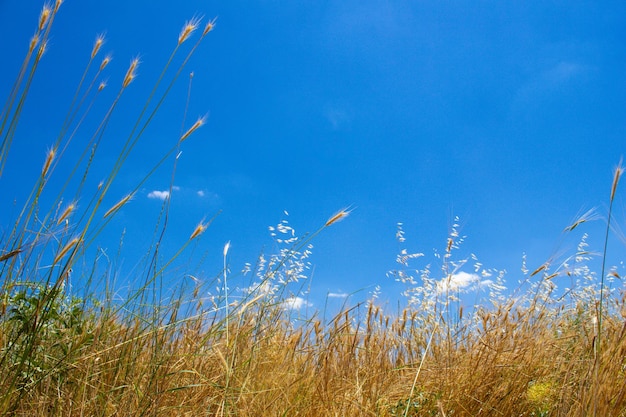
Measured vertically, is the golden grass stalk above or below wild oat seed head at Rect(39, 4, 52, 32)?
below

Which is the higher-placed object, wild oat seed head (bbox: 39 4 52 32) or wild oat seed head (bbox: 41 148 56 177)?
wild oat seed head (bbox: 39 4 52 32)

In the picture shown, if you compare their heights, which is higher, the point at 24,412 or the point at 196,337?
the point at 196,337

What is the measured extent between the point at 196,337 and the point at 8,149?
1337 millimetres

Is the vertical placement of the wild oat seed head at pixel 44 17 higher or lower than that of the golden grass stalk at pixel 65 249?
higher

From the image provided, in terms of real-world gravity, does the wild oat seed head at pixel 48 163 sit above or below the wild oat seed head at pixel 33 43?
below

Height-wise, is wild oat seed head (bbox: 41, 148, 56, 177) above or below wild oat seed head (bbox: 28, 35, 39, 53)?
below

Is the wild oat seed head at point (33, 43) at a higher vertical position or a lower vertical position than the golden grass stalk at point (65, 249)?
higher

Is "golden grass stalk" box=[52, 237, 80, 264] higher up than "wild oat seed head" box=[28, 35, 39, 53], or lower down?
lower down

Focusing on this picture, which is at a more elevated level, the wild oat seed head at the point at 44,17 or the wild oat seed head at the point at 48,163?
the wild oat seed head at the point at 44,17

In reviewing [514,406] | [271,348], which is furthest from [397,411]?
[271,348]

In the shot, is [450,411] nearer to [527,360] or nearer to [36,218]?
[527,360]

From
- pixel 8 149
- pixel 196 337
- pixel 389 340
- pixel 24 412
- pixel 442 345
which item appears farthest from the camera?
pixel 389 340

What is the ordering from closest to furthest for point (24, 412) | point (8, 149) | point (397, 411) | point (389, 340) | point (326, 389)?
point (8, 149) → point (24, 412) → point (397, 411) → point (326, 389) → point (389, 340)

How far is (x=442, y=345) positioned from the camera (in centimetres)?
287
